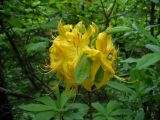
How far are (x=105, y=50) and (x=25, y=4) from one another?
1.75 meters

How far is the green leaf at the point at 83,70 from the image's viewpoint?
111 cm

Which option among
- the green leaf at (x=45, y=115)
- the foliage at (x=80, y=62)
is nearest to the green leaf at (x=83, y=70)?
the foliage at (x=80, y=62)

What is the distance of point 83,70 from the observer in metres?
1.12

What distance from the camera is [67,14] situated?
3.04m

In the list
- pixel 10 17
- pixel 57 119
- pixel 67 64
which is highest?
pixel 10 17

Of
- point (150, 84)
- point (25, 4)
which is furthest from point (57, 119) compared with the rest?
point (25, 4)

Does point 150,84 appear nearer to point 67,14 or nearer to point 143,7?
point 67,14

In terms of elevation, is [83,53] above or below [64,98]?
above

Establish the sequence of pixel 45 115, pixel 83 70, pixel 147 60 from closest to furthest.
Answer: pixel 83 70 < pixel 147 60 < pixel 45 115

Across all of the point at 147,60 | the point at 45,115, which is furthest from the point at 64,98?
the point at 147,60

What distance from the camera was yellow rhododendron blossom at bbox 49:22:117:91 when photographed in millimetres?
1160

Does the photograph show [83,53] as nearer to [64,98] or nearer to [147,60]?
[147,60]

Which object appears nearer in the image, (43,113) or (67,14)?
(43,113)

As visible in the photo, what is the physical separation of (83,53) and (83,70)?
0.07m
